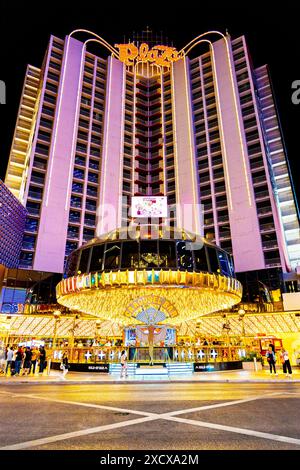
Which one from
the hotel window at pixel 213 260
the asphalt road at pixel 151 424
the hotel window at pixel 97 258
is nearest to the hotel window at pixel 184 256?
the hotel window at pixel 213 260

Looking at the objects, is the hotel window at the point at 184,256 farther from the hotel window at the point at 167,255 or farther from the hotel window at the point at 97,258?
the hotel window at the point at 97,258

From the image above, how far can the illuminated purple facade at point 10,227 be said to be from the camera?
41.2m

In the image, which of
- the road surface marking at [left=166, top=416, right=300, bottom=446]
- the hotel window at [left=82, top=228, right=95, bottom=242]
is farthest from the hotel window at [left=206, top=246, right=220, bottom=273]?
the hotel window at [left=82, top=228, right=95, bottom=242]

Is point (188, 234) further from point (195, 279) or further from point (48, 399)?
point (48, 399)

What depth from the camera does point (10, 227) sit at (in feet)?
145

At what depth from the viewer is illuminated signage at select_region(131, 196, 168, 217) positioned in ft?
100

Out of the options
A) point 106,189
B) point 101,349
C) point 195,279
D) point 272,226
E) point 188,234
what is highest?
point 106,189

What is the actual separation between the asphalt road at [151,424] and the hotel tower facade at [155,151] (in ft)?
132

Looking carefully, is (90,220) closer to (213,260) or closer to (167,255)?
(167,255)

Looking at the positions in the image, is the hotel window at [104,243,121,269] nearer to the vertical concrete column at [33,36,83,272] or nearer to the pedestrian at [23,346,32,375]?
the pedestrian at [23,346,32,375]

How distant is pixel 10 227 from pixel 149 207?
23.5 metres
